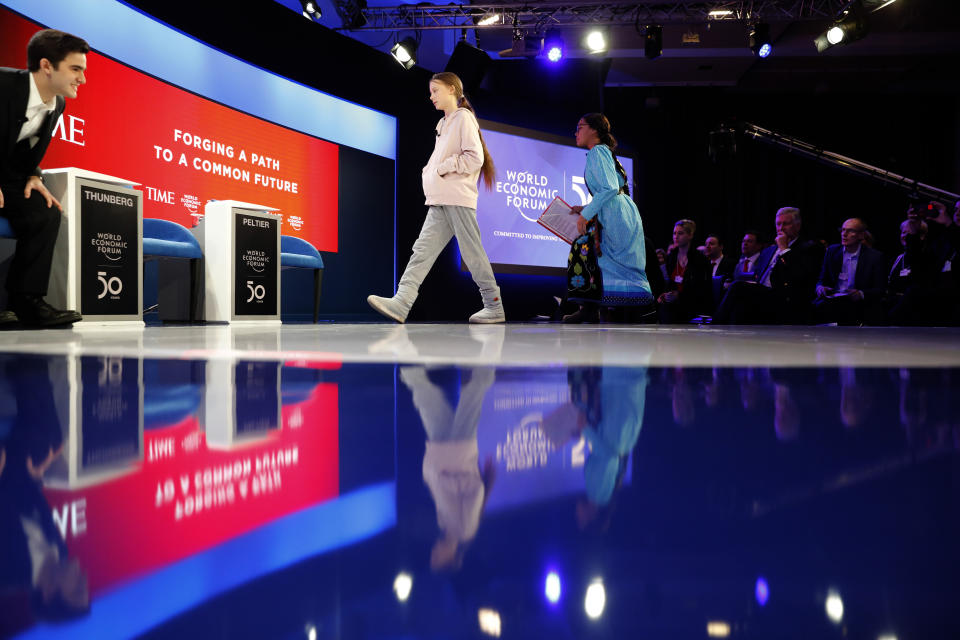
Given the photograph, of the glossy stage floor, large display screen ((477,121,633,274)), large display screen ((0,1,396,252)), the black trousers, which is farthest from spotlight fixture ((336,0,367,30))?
the glossy stage floor

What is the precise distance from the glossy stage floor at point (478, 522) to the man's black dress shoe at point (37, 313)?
2.59 m

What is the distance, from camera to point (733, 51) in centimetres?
834

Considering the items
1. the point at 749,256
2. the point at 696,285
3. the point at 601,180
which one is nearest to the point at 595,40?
the point at 749,256

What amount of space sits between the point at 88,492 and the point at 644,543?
24 cm

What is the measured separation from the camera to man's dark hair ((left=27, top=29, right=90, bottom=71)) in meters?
3.07

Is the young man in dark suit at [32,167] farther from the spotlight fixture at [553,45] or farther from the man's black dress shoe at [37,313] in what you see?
the spotlight fixture at [553,45]

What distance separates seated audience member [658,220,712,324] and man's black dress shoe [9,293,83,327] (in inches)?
179

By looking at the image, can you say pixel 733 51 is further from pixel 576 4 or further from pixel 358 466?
pixel 358 466

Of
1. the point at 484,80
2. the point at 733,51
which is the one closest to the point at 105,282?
the point at 484,80

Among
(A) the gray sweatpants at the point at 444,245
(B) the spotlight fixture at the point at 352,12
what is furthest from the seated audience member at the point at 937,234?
→ (B) the spotlight fixture at the point at 352,12

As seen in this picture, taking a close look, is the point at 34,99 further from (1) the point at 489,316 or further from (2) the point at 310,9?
(2) the point at 310,9

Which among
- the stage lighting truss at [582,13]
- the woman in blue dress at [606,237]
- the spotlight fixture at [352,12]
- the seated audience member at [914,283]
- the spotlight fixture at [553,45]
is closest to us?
the woman in blue dress at [606,237]

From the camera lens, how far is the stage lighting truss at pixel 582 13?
6.58 metres

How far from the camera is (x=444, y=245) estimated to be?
157 inches
